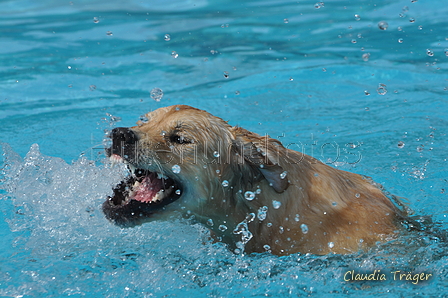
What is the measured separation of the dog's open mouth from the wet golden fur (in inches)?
3.6

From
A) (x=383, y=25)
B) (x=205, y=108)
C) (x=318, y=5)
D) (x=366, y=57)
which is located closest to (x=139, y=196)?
(x=205, y=108)

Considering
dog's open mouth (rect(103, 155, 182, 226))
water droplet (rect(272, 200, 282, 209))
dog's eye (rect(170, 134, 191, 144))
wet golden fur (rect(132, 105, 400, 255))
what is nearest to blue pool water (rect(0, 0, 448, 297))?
wet golden fur (rect(132, 105, 400, 255))

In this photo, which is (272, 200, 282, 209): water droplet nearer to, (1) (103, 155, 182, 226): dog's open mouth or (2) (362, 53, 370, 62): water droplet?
(1) (103, 155, 182, 226): dog's open mouth

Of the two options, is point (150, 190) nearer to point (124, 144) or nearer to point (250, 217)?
point (124, 144)

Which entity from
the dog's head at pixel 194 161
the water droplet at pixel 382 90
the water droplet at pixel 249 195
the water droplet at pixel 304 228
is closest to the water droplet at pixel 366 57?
the water droplet at pixel 382 90

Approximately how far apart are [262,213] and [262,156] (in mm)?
448

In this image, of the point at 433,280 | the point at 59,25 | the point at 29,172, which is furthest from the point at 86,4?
the point at 433,280

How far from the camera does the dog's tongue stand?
419 centimetres

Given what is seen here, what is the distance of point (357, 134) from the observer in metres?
7.40

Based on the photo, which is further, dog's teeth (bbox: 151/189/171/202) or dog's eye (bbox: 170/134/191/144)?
dog's teeth (bbox: 151/189/171/202)

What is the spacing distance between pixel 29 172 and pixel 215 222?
2.49 metres

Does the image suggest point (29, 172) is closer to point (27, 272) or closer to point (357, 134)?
point (27, 272)

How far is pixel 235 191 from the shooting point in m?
4.09

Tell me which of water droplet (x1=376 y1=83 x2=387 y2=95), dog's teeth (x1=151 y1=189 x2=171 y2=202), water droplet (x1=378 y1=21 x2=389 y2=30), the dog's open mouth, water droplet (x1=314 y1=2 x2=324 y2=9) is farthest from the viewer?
water droplet (x1=314 y1=2 x2=324 y2=9)
